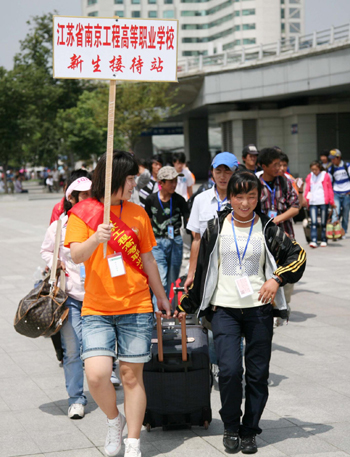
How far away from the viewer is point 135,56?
3.96 meters

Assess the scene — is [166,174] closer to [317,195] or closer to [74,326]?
[74,326]

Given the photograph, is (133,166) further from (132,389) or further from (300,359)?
(300,359)

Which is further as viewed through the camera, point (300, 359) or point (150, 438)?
point (300, 359)

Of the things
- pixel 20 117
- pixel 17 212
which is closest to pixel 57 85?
pixel 20 117

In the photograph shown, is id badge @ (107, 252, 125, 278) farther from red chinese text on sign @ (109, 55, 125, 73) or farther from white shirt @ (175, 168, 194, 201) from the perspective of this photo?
white shirt @ (175, 168, 194, 201)

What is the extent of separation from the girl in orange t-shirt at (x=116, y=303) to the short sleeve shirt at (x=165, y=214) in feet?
11.2

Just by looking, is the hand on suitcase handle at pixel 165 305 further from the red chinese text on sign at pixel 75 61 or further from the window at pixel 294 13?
the window at pixel 294 13

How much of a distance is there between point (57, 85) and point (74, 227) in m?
49.1

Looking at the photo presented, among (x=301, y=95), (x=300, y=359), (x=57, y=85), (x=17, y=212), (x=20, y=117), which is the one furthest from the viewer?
(x=57, y=85)

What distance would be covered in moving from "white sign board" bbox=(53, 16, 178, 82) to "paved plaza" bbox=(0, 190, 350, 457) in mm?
2230

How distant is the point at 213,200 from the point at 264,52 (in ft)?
107

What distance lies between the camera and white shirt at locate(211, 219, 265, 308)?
4.06 meters

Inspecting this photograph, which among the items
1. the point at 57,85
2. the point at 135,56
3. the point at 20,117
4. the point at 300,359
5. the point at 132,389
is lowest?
the point at 300,359

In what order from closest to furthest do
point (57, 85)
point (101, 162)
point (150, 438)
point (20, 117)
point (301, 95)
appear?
point (101, 162)
point (150, 438)
point (301, 95)
point (20, 117)
point (57, 85)
